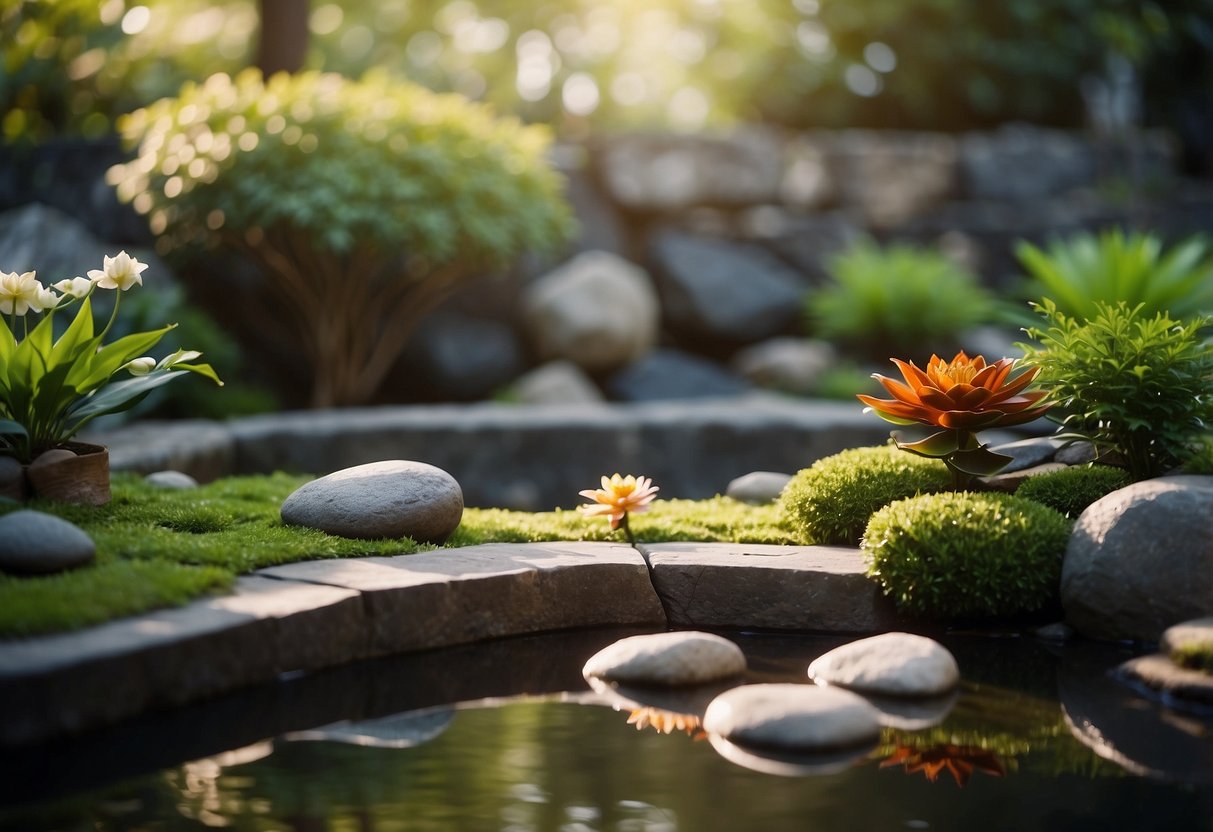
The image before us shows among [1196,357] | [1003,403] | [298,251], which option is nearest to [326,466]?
[298,251]

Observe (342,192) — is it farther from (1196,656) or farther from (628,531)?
(1196,656)

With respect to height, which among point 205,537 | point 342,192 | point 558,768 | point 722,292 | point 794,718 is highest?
point 342,192

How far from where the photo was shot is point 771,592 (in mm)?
Answer: 4496

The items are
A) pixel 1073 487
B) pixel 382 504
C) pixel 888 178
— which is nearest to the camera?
pixel 382 504

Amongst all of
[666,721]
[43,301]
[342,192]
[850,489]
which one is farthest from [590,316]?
[666,721]

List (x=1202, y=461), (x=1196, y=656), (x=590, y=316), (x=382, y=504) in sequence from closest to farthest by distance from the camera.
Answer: (x=1196, y=656) → (x=1202, y=461) → (x=382, y=504) → (x=590, y=316)

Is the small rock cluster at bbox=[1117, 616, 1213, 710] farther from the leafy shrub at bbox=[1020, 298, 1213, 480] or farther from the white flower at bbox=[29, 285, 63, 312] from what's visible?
the white flower at bbox=[29, 285, 63, 312]

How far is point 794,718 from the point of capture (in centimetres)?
331

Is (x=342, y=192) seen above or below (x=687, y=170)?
below

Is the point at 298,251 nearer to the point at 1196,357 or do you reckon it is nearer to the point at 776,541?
the point at 776,541

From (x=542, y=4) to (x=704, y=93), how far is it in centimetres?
311

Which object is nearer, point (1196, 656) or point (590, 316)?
point (1196, 656)

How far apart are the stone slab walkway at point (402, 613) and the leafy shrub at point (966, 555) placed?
161mm

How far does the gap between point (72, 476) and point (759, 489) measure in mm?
3175
